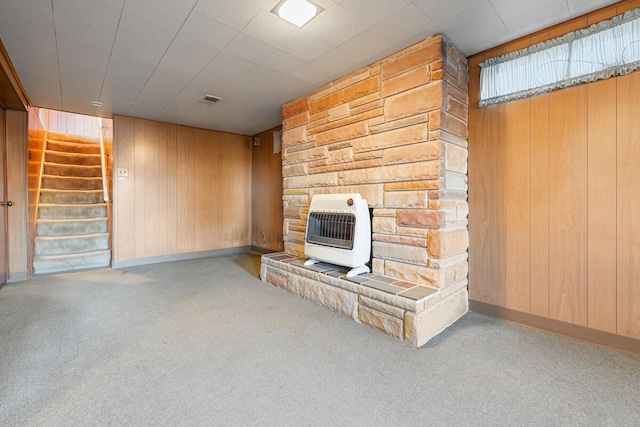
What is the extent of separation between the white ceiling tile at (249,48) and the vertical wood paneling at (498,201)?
196 cm

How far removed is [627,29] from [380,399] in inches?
105

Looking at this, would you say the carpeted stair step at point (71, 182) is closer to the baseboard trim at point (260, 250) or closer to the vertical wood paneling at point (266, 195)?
the vertical wood paneling at point (266, 195)

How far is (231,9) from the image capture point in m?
1.96

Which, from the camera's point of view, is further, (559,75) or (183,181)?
(183,181)

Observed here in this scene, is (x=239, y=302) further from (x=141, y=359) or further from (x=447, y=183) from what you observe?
(x=447, y=183)

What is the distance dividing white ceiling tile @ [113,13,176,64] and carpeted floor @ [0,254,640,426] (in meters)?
2.25

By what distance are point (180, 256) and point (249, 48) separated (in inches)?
145

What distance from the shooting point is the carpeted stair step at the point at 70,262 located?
391 cm

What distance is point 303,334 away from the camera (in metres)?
2.14

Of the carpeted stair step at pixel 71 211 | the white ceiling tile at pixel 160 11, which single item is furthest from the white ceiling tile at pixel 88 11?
the carpeted stair step at pixel 71 211

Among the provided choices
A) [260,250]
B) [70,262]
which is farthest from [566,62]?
[70,262]

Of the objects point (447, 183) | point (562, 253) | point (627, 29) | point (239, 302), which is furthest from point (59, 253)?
point (627, 29)

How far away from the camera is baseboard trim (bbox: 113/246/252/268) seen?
438cm

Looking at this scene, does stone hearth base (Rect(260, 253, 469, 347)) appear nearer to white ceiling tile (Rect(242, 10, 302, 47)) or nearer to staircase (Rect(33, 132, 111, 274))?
white ceiling tile (Rect(242, 10, 302, 47))
